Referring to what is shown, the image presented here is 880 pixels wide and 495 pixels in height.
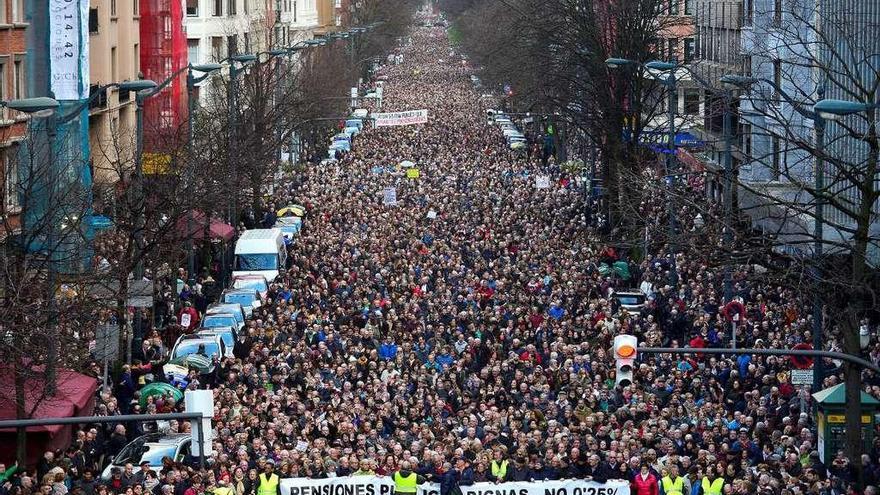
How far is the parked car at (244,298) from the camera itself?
4319 cm

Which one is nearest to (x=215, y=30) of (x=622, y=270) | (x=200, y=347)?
(x=622, y=270)

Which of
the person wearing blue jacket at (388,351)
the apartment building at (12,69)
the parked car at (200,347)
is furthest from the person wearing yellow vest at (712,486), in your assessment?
the apartment building at (12,69)

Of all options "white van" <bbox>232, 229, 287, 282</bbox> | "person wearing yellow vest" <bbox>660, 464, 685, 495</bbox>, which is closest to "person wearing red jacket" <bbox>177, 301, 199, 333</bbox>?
"white van" <bbox>232, 229, 287, 282</bbox>

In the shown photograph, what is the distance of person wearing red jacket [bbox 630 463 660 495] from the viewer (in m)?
24.0

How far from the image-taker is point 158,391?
31125mm

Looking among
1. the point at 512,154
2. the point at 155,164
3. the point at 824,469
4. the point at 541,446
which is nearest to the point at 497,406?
the point at 541,446

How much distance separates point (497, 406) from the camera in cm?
3067

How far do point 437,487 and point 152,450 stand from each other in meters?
4.85

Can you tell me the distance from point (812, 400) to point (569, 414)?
13.3 feet

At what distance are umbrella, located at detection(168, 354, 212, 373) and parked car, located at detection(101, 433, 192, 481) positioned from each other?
6.40 metres

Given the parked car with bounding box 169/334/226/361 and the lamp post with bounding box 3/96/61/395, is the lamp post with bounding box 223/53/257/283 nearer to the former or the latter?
the parked car with bounding box 169/334/226/361

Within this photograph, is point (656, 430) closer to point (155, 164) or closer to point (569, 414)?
point (569, 414)

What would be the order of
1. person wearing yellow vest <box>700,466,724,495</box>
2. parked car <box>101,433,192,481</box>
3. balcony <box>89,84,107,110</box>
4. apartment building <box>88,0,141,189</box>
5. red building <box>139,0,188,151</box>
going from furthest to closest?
red building <box>139,0,188,151</box>, apartment building <box>88,0,141,189</box>, balcony <box>89,84,107,110</box>, parked car <box>101,433,192,481</box>, person wearing yellow vest <box>700,466,724,495</box>

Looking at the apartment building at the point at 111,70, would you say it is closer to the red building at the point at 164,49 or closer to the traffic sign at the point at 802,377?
the red building at the point at 164,49
